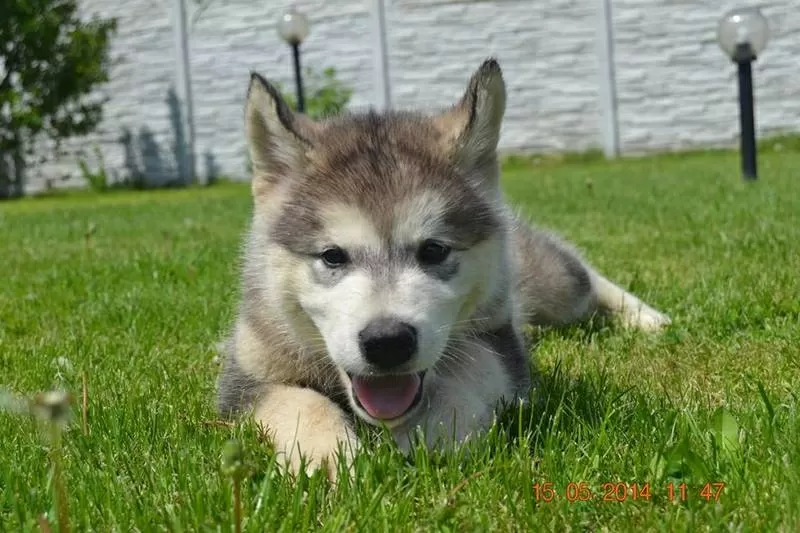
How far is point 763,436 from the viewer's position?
7.11ft

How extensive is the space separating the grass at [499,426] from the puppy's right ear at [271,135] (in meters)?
0.75

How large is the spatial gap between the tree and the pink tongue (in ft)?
55.6

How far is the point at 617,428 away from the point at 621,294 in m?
2.03

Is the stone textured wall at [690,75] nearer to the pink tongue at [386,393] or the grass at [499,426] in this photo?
the grass at [499,426]

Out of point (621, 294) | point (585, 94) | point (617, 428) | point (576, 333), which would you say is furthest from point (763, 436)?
point (585, 94)

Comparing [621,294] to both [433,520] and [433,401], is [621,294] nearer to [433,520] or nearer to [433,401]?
[433,401]

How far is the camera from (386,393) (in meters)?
2.36

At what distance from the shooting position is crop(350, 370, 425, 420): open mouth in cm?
233

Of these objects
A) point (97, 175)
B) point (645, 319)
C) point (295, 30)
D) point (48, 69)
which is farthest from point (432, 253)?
point (97, 175)

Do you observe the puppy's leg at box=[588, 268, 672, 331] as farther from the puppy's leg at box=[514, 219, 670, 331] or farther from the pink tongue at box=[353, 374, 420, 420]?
the pink tongue at box=[353, 374, 420, 420]

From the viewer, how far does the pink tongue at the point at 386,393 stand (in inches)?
91.9

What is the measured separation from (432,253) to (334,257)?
0.86ft
